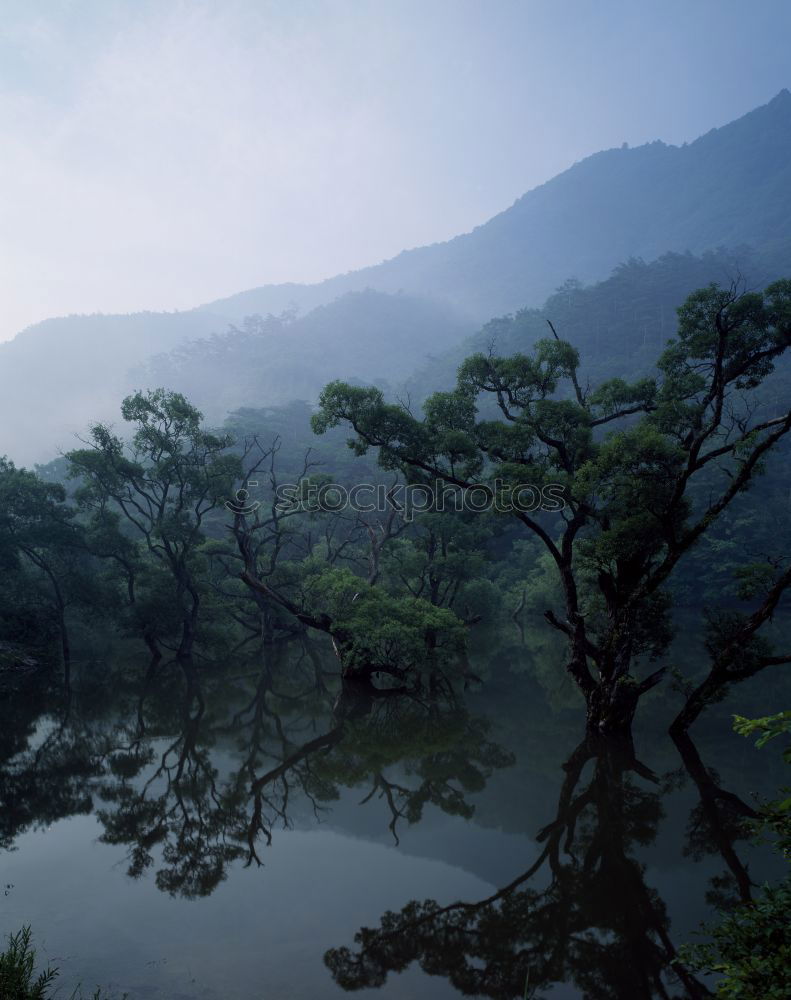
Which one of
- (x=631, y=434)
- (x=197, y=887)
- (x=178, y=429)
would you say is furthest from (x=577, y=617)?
(x=178, y=429)

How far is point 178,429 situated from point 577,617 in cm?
1643

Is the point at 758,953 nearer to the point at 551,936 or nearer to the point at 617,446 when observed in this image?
the point at 551,936

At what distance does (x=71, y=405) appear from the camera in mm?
112062

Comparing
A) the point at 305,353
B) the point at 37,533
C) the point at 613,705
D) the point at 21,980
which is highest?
the point at 305,353

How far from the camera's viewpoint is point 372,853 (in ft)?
26.9

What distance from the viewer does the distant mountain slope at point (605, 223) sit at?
134 m

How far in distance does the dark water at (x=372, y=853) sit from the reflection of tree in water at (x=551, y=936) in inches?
0.9

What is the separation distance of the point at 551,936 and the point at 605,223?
182201 millimetres

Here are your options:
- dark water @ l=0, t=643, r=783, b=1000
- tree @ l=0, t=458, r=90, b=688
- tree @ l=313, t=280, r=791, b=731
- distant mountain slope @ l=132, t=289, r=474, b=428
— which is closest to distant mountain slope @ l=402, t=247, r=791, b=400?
distant mountain slope @ l=132, t=289, r=474, b=428

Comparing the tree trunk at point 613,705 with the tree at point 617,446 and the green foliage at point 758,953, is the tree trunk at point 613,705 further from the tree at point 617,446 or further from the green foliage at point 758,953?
the green foliage at point 758,953

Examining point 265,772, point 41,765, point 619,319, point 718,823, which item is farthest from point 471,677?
point 619,319

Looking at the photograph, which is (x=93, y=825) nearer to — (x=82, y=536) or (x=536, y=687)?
(x=536, y=687)

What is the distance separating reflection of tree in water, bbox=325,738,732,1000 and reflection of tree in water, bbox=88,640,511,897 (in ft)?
6.79

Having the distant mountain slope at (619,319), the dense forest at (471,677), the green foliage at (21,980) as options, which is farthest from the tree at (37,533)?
the distant mountain slope at (619,319)
